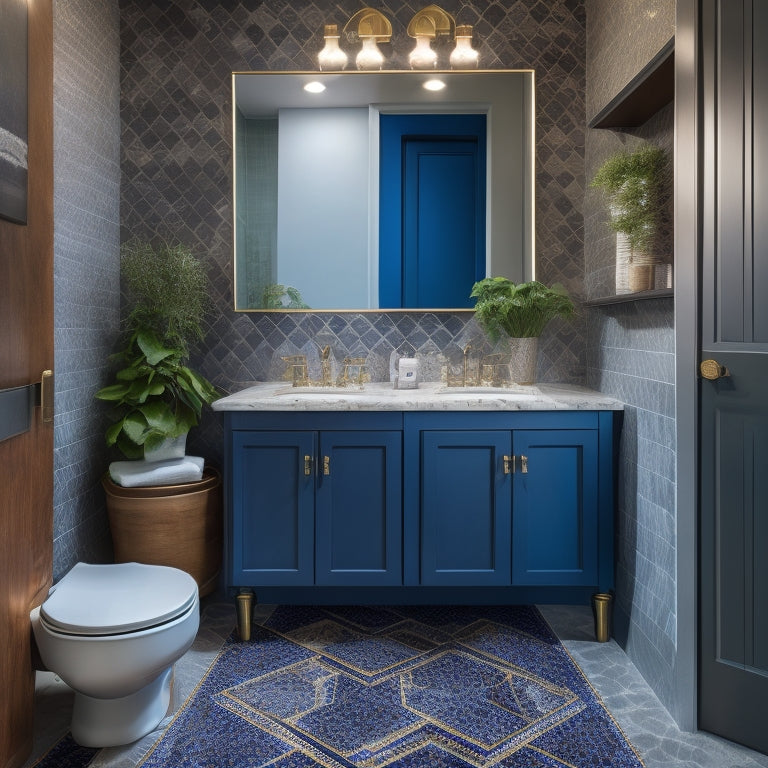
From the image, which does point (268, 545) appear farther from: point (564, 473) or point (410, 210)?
point (410, 210)

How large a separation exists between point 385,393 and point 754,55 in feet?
5.34

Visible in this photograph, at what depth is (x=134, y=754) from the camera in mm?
1816

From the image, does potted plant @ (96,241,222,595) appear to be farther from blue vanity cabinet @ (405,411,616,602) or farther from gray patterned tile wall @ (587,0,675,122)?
gray patterned tile wall @ (587,0,675,122)

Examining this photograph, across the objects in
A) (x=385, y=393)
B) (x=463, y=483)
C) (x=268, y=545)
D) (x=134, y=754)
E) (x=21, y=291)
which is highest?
(x=21, y=291)

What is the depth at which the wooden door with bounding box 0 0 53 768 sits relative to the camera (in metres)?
1.69

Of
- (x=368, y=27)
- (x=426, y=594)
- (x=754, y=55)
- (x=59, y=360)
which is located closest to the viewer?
(x=754, y=55)

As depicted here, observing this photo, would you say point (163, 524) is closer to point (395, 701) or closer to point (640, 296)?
point (395, 701)

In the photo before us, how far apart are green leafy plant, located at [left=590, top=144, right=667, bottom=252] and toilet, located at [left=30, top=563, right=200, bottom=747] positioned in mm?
1802

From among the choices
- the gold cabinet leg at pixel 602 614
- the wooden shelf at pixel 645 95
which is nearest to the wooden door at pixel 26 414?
the wooden shelf at pixel 645 95

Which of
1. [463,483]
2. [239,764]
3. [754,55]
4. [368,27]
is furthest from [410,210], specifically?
[239,764]

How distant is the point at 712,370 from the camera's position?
186cm

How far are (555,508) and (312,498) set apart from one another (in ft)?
2.98

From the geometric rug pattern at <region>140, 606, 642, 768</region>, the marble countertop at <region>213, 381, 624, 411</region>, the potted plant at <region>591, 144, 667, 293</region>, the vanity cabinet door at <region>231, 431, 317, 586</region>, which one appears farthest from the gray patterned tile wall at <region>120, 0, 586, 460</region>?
the geometric rug pattern at <region>140, 606, 642, 768</region>

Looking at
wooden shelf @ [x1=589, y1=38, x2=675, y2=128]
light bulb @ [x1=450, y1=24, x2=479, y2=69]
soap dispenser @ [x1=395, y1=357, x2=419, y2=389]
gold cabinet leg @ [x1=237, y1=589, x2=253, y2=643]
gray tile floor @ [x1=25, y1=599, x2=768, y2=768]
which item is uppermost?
light bulb @ [x1=450, y1=24, x2=479, y2=69]
